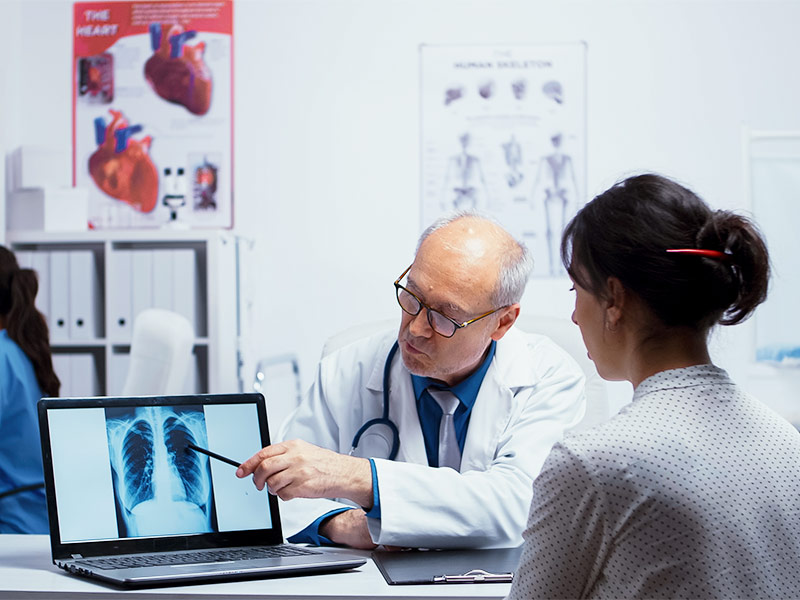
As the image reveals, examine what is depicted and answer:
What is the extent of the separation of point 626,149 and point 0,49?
231cm

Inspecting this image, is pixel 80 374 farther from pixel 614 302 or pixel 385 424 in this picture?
pixel 614 302

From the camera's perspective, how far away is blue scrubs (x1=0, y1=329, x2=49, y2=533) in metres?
2.18

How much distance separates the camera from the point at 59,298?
306 centimetres

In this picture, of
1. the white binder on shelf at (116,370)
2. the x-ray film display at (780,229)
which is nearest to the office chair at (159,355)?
the white binder on shelf at (116,370)

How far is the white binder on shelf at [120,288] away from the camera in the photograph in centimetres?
302

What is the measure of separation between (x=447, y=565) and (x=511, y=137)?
→ 2.32m

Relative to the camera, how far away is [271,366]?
334 centimetres

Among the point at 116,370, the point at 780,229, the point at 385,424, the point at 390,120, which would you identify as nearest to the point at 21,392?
the point at 116,370

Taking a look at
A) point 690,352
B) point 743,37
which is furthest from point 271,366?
point 690,352

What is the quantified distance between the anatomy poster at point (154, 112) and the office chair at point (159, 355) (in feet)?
3.63

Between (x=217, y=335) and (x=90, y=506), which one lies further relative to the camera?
(x=217, y=335)

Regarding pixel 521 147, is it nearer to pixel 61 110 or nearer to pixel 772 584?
pixel 61 110

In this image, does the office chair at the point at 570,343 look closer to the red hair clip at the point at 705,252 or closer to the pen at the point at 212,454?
the pen at the point at 212,454

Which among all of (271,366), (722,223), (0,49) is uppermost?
(0,49)
